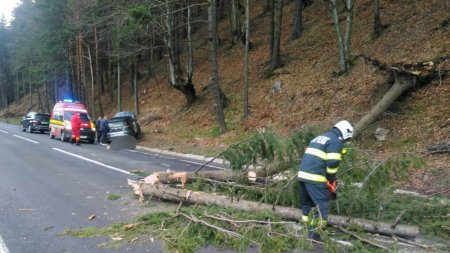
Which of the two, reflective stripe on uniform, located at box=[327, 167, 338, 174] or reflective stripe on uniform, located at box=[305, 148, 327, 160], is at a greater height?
reflective stripe on uniform, located at box=[305, 148, 327, 160]

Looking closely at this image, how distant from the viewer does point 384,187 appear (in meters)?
6.97

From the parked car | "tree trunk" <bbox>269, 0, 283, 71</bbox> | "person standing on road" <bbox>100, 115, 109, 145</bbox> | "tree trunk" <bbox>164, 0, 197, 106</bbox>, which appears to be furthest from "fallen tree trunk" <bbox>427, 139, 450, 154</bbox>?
"person standing on road" <bbox>100, 115, 109, 145</bbox>

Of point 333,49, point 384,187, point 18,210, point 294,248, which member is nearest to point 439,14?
point 333,49

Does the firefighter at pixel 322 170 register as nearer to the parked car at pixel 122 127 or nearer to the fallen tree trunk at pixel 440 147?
the fallen tree trunk at pixel 440 147

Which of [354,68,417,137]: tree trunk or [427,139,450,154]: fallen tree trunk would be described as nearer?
[427,139,450,154]: fallen tree trunk

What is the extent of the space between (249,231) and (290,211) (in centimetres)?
91

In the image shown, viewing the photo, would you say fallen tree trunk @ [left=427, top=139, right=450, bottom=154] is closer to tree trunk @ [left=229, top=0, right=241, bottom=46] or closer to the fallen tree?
the fallen tree

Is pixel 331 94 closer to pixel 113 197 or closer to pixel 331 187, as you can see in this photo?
pixel 113 197

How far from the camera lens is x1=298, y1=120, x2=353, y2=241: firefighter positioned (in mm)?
5980

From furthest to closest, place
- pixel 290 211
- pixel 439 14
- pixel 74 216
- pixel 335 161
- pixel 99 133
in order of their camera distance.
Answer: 1. pixel 99 133
2. pixel 439 14
3. pixel 74 216
4. pixel 290 211
5. pixel 335 161

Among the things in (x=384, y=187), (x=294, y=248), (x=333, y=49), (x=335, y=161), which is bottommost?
→ (x=294, y=248)

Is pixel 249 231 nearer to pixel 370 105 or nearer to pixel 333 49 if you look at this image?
pixel 370 105

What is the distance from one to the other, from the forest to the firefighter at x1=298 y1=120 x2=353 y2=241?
0.51 meters

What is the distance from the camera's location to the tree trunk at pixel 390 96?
46.9 feet
